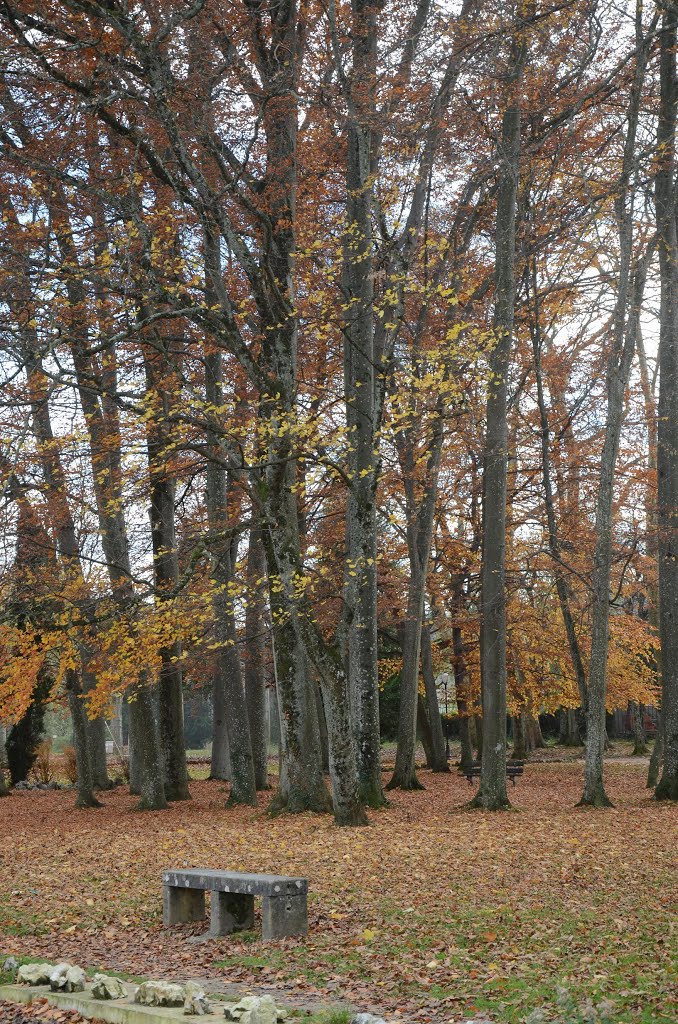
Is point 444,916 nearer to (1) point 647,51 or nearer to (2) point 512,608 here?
(1) point 647,51

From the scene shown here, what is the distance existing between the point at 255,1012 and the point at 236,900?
294cm

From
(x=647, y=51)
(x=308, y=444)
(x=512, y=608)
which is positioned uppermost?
(x=647, y=51)

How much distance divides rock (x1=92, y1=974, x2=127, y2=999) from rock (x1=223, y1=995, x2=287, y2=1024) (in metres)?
0.86

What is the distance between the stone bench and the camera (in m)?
7.51

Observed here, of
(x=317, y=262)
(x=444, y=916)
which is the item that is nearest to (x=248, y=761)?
(x=317, y=262)

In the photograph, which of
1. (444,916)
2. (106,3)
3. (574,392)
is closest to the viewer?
(444,916)

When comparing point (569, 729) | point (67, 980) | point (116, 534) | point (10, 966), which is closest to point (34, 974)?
point (67, 980)

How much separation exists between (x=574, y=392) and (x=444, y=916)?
18182 millimetres

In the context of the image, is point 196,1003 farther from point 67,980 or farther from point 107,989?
point 67,980

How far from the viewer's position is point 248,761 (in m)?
18.9

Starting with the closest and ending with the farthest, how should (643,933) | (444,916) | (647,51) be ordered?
(643,933)
(444,916)
(647,51)

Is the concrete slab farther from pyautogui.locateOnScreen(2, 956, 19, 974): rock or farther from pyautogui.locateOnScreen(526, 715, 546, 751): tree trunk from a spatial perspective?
pyautogui.locateOnScreen(526, 715, 546, 751): tree trunk

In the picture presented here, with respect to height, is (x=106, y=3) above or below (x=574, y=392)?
above

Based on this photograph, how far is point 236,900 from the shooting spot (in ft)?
26.4
